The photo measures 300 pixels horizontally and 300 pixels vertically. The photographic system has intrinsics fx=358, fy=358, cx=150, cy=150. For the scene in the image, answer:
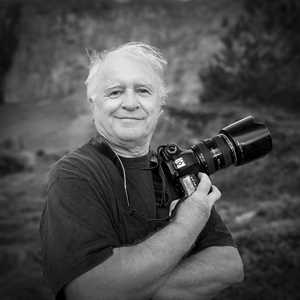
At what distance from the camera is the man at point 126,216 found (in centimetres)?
91

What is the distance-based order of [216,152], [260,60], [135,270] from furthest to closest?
[260,60] < [216,152] < [135,270]

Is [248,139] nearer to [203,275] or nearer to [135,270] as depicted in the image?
[203,275]

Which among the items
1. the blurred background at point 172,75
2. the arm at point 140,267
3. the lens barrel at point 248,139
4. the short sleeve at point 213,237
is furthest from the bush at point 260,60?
the arm at point 140,267

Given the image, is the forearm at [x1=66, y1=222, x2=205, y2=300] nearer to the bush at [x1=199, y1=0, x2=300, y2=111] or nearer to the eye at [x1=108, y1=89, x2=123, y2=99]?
the eye at [x1=108, y1=89, x2=123, y2=99]

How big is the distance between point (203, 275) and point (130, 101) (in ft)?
1.89

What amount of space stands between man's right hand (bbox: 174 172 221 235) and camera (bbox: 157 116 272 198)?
0.08 m

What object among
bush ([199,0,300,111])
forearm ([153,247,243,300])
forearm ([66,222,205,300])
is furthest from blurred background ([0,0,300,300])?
forearm ([66,222,205,300])

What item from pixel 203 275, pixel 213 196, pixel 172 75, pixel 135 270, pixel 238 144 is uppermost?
pixel 172 75

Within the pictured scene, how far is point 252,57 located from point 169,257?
2579mm

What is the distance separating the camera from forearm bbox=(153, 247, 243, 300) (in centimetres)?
102

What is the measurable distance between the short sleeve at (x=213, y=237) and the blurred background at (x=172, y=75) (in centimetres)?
165

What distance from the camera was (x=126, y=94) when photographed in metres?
1.15

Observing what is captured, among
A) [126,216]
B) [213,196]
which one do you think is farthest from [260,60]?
[126,216]

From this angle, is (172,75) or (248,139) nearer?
(248,139)
